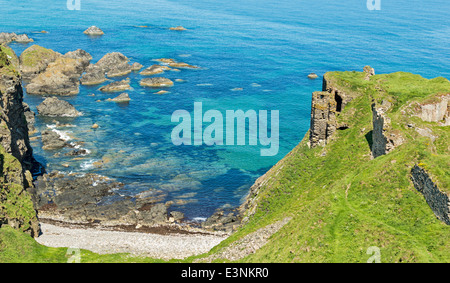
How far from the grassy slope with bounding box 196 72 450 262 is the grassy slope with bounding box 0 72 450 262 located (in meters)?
0.08

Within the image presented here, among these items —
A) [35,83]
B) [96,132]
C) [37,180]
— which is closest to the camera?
[37,180]

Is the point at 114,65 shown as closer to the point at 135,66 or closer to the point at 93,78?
the point at 135,66

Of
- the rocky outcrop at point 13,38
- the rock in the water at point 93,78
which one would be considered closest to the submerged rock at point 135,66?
the rock in the water at point 93,78

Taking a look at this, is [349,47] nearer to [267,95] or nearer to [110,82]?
[267,95]

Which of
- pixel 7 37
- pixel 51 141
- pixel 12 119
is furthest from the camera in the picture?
pixel 7 37

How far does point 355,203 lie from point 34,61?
127808mm

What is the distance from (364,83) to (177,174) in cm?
3815

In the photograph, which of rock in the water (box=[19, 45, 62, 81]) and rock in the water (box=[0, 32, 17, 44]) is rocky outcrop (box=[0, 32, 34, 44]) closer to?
rock in the water (box=[0, 32, 17, 44])

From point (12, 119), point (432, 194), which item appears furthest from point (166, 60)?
point (432, 194)

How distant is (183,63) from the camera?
158m

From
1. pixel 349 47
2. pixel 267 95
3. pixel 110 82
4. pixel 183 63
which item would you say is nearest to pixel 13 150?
pixel 110 82

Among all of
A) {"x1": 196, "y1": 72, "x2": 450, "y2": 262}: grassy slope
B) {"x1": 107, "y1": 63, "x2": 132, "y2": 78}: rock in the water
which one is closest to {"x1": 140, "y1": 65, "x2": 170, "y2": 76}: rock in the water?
{"x1": 107, "y1": 63, "x2": 132, "y2": 78}: rock in the water

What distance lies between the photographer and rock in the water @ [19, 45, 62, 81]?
5502 inches

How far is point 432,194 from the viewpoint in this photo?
36.6 m
